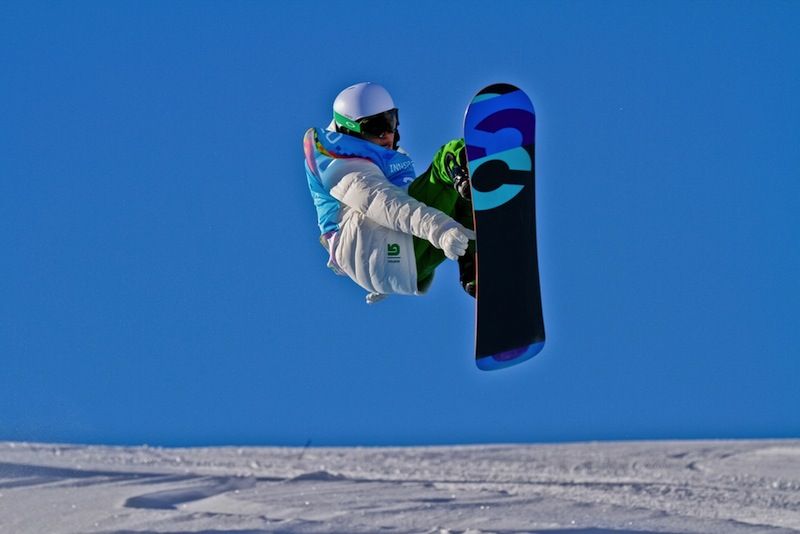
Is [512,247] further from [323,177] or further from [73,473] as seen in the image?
[73,473]

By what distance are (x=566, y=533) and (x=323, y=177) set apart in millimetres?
15220

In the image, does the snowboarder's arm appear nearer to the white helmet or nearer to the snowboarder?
the snowboarder

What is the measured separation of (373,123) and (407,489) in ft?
58.1

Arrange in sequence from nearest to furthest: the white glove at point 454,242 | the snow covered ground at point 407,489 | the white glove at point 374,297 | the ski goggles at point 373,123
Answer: the white glove at point 454,242
the ski goggles at point 373,123
the white glove at point 374,297
the snow covered ground at point 407,489

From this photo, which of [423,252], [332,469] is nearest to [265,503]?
[332,469]

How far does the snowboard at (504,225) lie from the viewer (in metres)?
6.82

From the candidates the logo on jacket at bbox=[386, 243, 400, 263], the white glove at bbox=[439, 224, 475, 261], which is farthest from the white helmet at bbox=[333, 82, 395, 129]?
the white glove at bbox=[439, 224, 475, 261]

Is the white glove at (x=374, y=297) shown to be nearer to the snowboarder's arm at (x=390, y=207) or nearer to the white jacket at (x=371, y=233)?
the white jacket at (x=371, y=233)

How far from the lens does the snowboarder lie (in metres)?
6.90

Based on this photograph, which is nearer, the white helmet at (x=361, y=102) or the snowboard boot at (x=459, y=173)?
the snowboard boot at (x=459, y=173)

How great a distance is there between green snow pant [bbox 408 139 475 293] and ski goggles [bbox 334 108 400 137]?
0.36 metres

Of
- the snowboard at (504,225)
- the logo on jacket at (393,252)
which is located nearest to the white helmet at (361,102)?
the snowboard at (504,225)

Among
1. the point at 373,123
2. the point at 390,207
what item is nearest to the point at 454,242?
the point at 390,207

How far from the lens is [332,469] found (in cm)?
2558
